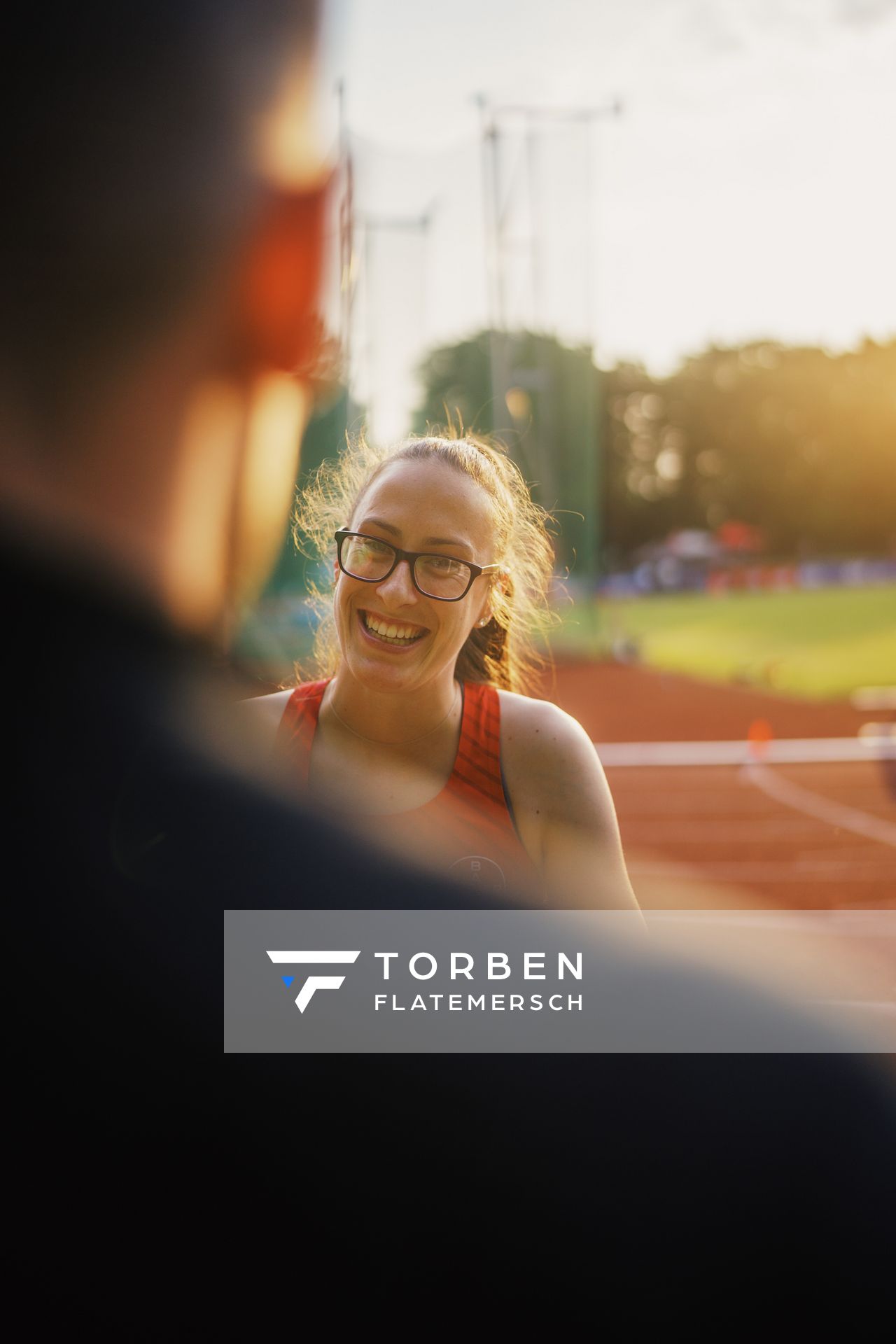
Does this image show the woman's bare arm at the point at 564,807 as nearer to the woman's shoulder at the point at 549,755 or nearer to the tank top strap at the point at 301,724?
the woman's shoulder at the point at 549,755

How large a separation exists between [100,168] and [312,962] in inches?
19.5

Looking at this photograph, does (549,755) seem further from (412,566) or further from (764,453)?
(764,453)

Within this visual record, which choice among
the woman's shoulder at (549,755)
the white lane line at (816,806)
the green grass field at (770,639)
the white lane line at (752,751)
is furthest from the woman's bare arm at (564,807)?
the green grass field at (770,639)

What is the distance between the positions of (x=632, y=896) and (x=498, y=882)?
0.32ft

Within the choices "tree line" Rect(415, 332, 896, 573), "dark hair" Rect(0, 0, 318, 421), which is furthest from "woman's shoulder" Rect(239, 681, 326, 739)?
"tree line" Rect(415, 332, 896, 573)

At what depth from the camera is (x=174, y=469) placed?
2.07 ft

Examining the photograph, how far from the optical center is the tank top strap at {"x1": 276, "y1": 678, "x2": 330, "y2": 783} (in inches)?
27.9

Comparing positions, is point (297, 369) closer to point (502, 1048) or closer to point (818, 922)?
point (502, 1048)

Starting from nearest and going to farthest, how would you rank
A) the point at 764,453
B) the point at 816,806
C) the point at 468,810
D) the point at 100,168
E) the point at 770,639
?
the point at 100,168
the point at 468,810
the point at 816,806
the point at 770,639
the point at 764,453

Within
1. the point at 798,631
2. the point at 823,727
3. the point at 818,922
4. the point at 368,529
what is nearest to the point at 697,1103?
the point at 818,922

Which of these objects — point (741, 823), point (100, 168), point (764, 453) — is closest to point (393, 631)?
point (100, 168)

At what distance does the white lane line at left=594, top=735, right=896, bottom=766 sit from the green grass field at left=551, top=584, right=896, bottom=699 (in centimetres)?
65
